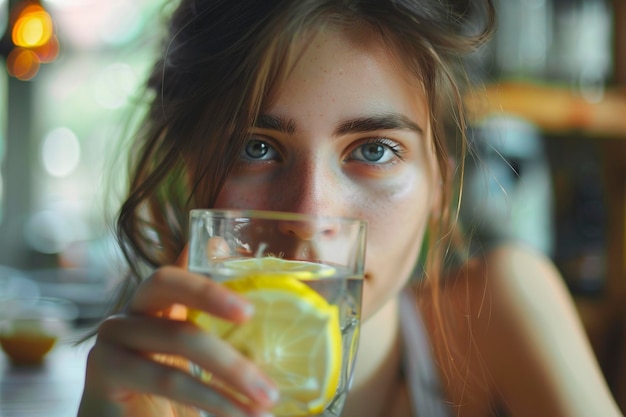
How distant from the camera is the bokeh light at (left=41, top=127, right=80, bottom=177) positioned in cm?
481

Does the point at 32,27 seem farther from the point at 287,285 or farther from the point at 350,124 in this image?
the point at 287,285

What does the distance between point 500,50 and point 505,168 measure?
350 mm

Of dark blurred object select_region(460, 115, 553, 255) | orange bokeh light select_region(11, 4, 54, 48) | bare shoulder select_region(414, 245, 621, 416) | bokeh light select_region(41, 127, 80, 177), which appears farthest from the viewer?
bokeh light select_region(41, 127, 80, 177)

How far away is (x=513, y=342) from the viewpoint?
4.36 feet

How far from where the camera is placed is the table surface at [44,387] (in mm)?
1299

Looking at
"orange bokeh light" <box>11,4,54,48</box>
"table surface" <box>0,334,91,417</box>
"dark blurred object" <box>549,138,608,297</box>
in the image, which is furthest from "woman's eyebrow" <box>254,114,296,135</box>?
"orange bokeh light" <box>11,4,54,48</box>

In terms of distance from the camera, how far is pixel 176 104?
1.11 m

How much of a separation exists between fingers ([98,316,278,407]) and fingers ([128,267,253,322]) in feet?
0.05

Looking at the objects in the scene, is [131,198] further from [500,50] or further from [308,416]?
[500,50]

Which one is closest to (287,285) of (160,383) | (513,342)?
(160,383)

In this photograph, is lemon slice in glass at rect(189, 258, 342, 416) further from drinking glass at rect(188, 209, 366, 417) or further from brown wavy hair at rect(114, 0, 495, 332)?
brown wavy hair at rect(114, 0, 495, 332)

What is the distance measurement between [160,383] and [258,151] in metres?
0.43

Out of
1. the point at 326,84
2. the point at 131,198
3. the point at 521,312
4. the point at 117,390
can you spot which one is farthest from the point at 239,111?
the point at 521,312

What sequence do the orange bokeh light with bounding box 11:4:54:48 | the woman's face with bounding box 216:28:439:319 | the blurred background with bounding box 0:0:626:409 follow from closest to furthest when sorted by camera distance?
the woman's face with bounding box 216:28:439:319
the blurred background with bounding box 0:0:626:409
the orange bokeh light with bounding box 11:4:54:48
